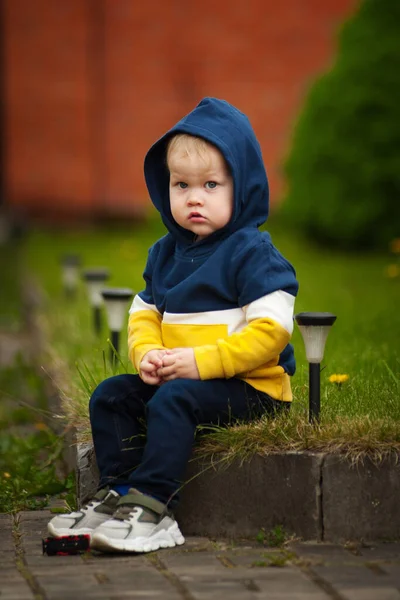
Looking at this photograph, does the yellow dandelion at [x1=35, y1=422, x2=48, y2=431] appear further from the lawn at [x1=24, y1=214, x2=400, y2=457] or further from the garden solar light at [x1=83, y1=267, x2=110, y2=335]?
the garden solar light at [x1=83, y1=267, x2=110, y2=335]

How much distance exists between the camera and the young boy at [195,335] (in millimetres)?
3262

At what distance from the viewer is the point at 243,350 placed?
333 cm

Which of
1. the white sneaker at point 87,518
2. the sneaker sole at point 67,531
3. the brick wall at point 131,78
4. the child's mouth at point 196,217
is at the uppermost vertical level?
the brick wall at point 131,78

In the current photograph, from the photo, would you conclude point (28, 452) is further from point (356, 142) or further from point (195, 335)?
point (356, 142)

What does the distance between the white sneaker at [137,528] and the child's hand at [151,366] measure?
395 millimetres

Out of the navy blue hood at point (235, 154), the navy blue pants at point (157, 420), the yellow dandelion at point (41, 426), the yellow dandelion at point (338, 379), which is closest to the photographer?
the navy blue pants at point (157, 420)

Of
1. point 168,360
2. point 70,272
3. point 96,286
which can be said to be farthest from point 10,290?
point 168,360

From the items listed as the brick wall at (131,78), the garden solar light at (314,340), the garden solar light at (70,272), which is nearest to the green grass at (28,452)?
the garden solar light at (314,340)

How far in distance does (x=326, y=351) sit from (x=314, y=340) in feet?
4.69

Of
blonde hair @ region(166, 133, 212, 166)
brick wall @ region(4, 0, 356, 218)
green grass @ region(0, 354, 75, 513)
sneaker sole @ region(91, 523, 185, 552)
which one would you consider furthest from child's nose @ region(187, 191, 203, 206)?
brick wall @ region(4, 0, 356, 218)

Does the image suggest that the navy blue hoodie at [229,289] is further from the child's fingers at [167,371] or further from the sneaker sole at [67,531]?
the sneaker sole at [67,531]

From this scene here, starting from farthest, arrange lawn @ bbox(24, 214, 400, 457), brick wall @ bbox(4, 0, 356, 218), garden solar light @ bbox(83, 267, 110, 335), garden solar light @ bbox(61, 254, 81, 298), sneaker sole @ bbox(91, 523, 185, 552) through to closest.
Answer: brick wall @ bbox(4, 0, 356, 218) < garden solar light @ bbox(61, 254, 81, 298) < garden solar light @ bbox(83, 267, 110, 335) < lawn @ bbox(24, 214, 400, 457) < sneaker sole @ bbox(91, 523, 185, 552)

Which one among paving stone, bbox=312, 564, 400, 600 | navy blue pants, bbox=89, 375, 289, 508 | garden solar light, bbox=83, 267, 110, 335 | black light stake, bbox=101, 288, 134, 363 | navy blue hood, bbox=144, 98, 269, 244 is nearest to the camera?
paving stone, bbox=312, 564, 400, 600

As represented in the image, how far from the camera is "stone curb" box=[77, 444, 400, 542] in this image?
10.6 feet
